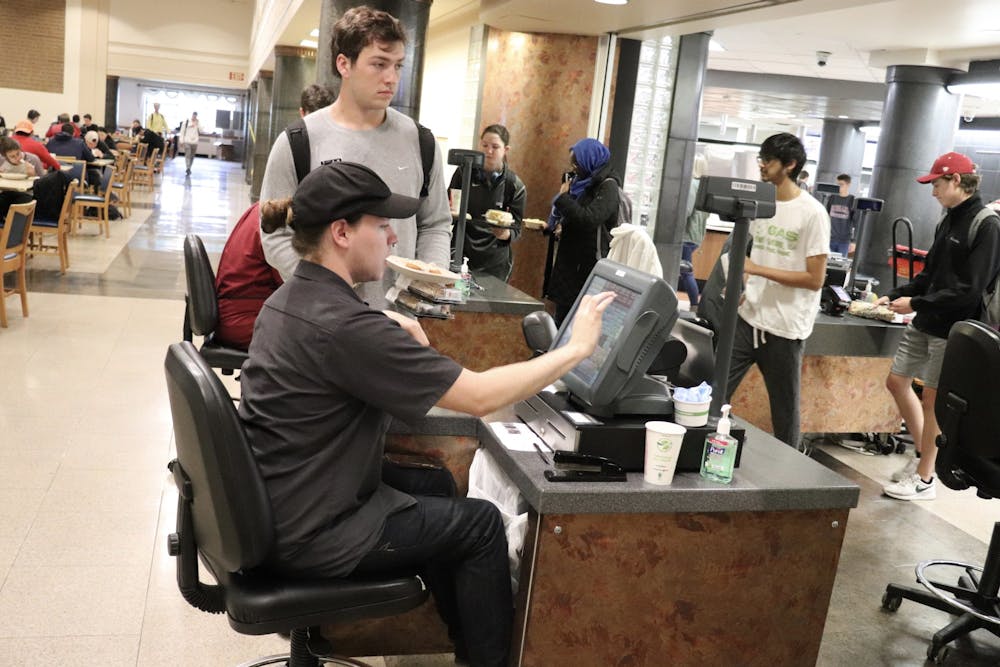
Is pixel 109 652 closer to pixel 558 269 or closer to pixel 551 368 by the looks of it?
pixel 551 368

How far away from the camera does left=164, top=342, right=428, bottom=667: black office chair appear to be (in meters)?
1.71

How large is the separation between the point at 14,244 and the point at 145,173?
14.7 m

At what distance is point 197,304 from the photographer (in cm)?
365

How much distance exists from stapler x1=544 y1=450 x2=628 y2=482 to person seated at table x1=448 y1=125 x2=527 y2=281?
3.49 metres

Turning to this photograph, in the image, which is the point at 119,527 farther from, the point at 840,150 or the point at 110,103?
the point at 110,103

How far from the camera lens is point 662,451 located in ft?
6.58

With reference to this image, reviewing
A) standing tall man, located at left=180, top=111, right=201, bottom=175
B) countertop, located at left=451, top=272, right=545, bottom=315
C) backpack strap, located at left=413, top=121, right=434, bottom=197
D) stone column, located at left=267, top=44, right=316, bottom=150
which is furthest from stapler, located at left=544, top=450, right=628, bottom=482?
standing tall man, located at left=180, top=111, right=201, bottom=175

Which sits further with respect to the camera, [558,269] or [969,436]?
[558,269]

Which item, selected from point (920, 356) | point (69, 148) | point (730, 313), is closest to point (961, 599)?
point (920, 356)

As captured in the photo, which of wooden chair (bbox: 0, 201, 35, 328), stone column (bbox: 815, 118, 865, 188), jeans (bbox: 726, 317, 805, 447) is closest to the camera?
jeans (bbox: 726, 317, 805, 447)

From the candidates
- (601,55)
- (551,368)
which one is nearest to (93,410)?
(551,368)

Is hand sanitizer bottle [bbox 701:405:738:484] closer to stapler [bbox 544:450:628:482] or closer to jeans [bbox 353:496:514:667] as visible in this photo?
stapler [bbox 544:450:628:482]

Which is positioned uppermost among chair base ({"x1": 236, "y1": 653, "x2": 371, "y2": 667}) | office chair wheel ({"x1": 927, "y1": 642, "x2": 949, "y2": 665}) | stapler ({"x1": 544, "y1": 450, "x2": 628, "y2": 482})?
stapler ({"x1": 544, "y1": 450, "x2": 628, "y2": 482})

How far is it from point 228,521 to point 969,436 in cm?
239
